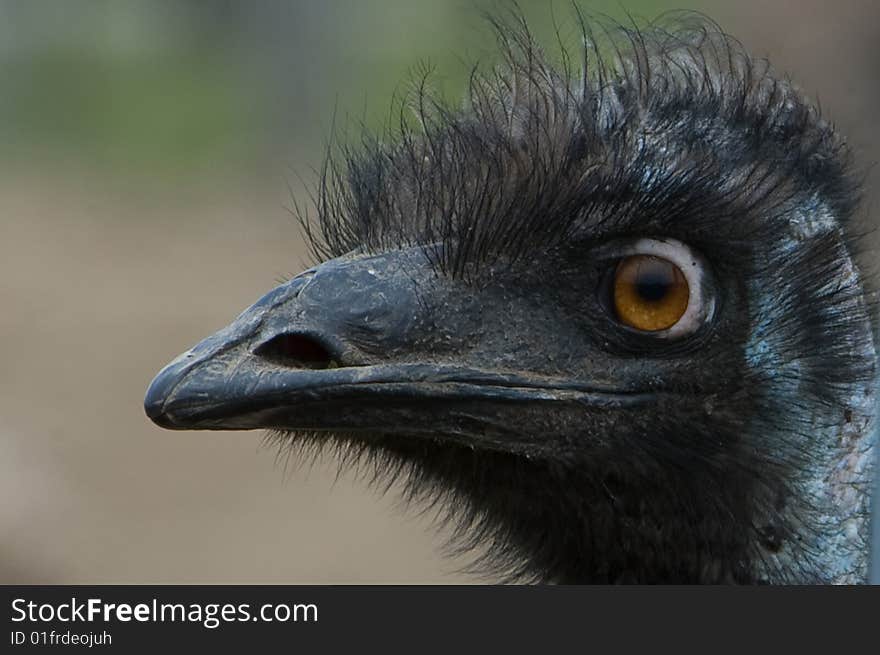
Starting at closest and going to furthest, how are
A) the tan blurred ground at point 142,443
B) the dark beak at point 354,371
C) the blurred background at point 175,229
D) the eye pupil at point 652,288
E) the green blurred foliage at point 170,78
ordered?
the dark beak at point 354,371, the eye pupil at point 652,288, the tan blurred ground at point 142,443, the blurred background at point 175,229, the green blurred foliage at point 170,78

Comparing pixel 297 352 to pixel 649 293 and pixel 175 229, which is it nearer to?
pixel 649 293

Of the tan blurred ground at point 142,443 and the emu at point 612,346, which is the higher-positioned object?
the tan blurred ground at point 142,443

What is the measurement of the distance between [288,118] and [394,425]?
27.2 ft

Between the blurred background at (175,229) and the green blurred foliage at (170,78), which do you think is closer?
the blurred background at (175,229)

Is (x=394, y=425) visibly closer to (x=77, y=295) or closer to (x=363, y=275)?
(x=363, y=275)

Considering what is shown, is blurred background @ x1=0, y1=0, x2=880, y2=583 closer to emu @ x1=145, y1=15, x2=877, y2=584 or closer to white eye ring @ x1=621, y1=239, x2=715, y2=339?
emu @ x1=145, y1=15, x2=877, y2=584

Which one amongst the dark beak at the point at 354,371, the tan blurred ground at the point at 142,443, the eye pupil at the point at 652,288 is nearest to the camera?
the dark beak at the point at 354,371

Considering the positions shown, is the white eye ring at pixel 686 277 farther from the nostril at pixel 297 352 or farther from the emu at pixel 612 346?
the nostril at pixel 297 352

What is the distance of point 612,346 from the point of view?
2617mm

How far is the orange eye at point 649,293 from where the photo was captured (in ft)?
8.48

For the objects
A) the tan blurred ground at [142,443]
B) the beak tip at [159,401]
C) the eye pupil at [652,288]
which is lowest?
the beak tip at [159,401]

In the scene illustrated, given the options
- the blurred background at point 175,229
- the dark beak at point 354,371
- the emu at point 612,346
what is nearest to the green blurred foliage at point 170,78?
the blurred background at point 175,229

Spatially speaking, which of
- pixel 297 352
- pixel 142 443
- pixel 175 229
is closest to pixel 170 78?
pixel 175 229

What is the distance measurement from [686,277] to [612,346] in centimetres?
16
